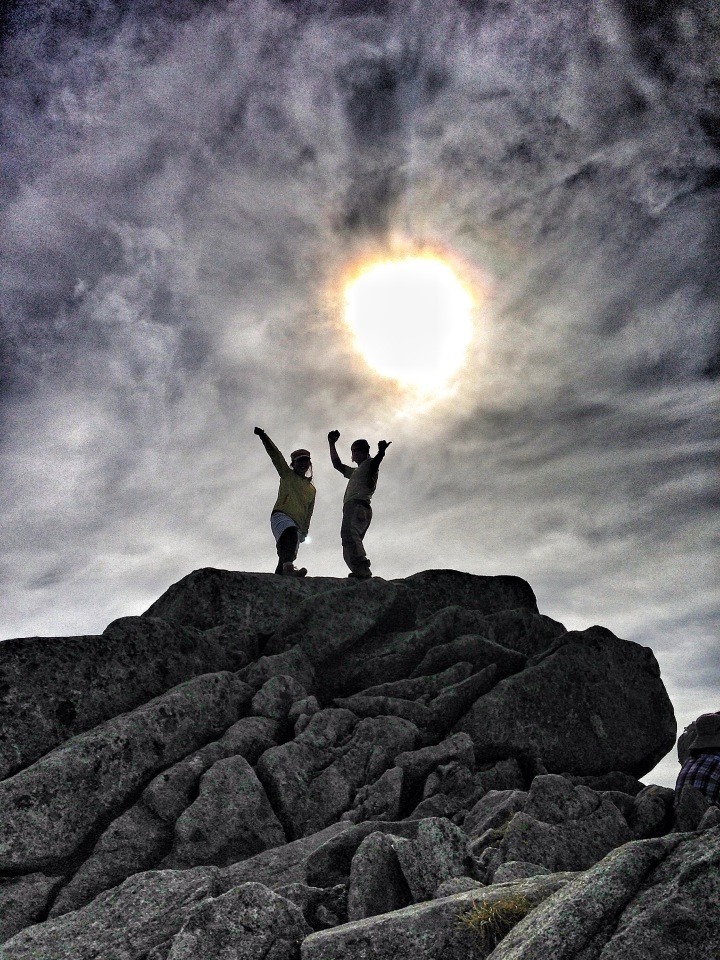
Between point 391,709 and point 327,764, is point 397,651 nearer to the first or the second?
point 391,709

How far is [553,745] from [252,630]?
9713mm

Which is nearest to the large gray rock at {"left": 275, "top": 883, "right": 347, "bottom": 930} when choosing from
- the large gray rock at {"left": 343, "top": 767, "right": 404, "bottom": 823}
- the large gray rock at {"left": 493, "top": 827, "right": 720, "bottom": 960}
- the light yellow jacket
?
the large gray rock at {"left": 493, "top": 827, "right": 720, "bottom": 960}

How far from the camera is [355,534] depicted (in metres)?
26.5

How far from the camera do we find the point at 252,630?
73.9 ft

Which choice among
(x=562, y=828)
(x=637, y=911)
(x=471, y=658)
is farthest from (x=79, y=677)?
(x=637, y=911)

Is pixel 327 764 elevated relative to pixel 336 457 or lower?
lower

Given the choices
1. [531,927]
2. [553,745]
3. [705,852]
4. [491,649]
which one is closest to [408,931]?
[531,927]

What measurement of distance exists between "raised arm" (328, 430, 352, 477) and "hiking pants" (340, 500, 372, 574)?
160 cm

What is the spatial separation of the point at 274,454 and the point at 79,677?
1176 centimetres

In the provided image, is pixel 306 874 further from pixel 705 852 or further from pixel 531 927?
pixel 705 852

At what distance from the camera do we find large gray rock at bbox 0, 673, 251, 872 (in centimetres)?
1373

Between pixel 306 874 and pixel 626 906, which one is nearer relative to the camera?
pixel 626 906

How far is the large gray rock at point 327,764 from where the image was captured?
15.1 meters

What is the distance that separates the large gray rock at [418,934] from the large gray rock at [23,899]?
719 cm
